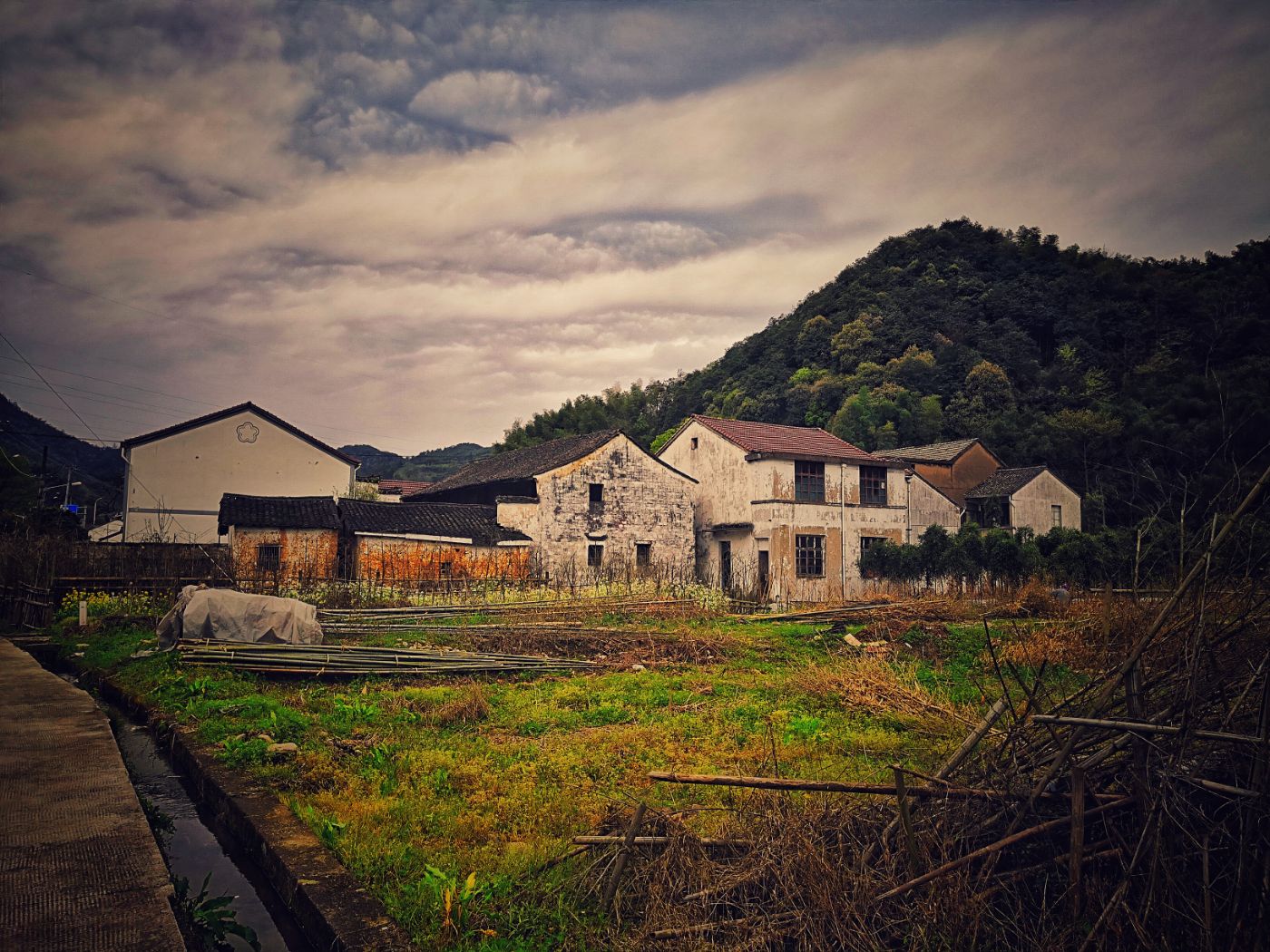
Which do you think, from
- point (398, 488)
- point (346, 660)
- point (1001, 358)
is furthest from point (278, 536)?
point (1001, 358)

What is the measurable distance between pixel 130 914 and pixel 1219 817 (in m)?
5.22

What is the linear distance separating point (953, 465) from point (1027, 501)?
4923mm

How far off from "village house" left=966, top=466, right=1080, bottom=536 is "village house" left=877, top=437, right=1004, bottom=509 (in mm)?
2098

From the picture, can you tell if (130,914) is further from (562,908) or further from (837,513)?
(837,513)

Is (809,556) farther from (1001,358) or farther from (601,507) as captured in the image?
(1001,358)

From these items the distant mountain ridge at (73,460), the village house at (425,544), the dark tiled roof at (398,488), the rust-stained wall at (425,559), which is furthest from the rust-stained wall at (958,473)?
the distant mountain ridge at (73,460)

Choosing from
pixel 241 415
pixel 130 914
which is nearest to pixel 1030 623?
pixel 130 914

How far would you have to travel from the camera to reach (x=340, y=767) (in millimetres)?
7176

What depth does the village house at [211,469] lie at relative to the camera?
33.4m

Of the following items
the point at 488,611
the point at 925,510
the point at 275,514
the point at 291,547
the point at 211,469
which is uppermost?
the point at 211,469

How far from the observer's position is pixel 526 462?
3359 cm

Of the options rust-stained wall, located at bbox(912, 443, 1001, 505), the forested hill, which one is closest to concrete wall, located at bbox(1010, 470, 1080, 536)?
the forested hill

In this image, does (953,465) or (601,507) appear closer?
(601,507)

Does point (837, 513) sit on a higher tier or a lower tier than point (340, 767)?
higher
